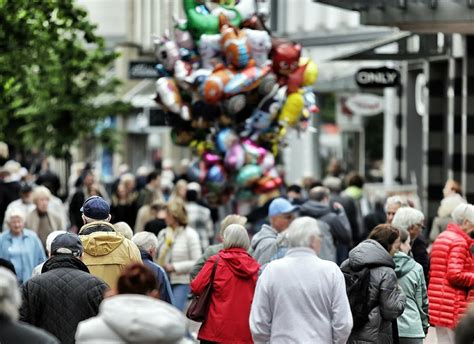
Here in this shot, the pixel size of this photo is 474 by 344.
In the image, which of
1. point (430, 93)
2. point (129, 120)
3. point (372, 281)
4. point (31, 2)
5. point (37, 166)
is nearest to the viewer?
point (372, 281)

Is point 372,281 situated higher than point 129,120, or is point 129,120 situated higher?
point 372,281

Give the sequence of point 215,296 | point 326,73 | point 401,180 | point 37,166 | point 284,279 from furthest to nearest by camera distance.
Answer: point 37,166 → point 326,73 → point 401,180 → point 215,296 → point 284,279

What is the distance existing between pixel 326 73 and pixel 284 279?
30146 mm

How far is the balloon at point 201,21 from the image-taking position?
76.0 feet

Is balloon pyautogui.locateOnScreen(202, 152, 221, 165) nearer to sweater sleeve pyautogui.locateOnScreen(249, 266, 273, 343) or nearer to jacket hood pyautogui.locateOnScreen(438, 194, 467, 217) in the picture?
jacket hood pyautogui.locateOnScreen(438, 194, 467, 217)

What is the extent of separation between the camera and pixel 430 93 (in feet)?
101

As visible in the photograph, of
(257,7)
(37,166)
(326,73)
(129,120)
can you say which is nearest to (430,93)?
(257,7)

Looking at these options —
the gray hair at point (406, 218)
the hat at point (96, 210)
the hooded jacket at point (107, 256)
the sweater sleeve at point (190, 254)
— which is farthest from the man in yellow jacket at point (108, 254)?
the sweater sleeve at point (190, 254)

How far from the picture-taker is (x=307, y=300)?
10.6 m

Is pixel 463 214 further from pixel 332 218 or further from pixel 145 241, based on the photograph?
pixel 332 218

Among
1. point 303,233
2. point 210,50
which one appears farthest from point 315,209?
point 303,233

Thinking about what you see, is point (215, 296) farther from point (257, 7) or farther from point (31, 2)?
point (257, 7)

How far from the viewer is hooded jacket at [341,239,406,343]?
11.9 metres

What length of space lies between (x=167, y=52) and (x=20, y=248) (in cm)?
702
